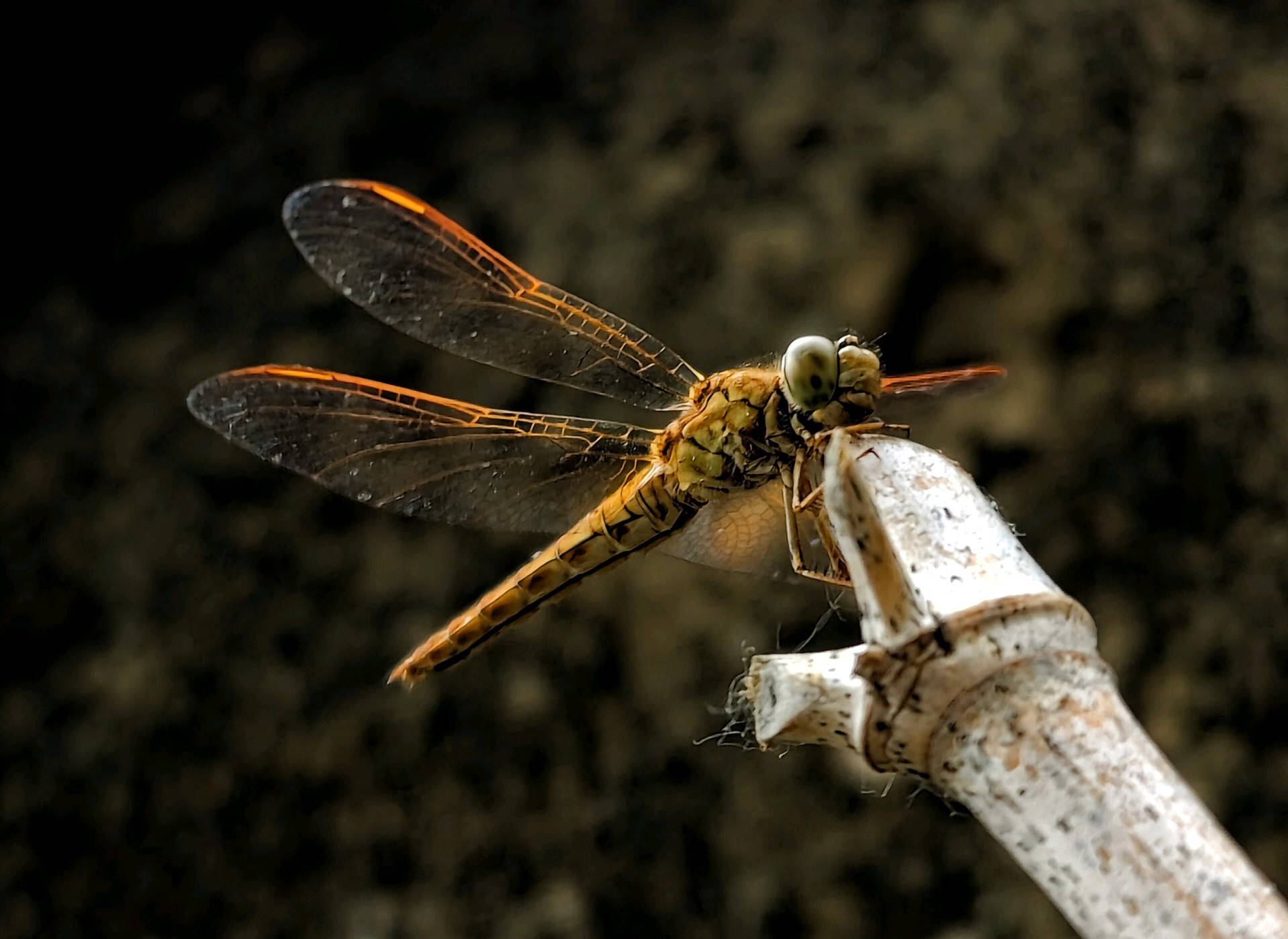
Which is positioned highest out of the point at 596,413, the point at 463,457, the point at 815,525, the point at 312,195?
the point at 596,413

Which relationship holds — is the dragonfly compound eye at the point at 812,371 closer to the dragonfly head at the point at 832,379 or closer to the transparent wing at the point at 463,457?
the dragonfly head at the point at 832,379

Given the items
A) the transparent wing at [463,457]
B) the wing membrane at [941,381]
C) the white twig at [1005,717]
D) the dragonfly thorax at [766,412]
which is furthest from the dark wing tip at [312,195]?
the white twig at [1005,717]

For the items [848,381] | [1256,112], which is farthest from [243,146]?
[1256,112]

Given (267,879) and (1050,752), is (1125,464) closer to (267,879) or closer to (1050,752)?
(1050,752)

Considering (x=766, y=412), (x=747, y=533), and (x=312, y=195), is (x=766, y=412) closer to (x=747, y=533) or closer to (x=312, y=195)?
(x=747, y=533)

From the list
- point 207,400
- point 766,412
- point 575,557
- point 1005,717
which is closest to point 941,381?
point 766,412

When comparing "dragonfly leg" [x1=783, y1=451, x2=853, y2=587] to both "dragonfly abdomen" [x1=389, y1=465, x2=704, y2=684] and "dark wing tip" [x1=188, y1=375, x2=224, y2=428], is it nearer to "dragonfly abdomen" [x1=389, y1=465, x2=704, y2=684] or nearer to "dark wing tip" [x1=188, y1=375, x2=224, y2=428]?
"dragonfly abdomen" [x1=389, y1=465, x2=704, y2=684]

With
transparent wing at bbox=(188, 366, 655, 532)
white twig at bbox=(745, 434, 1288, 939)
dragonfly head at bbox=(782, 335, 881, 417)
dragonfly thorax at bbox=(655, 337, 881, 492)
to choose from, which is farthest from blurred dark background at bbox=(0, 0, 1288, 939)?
white twig at bbox=(745, 434, 1288, 939)
